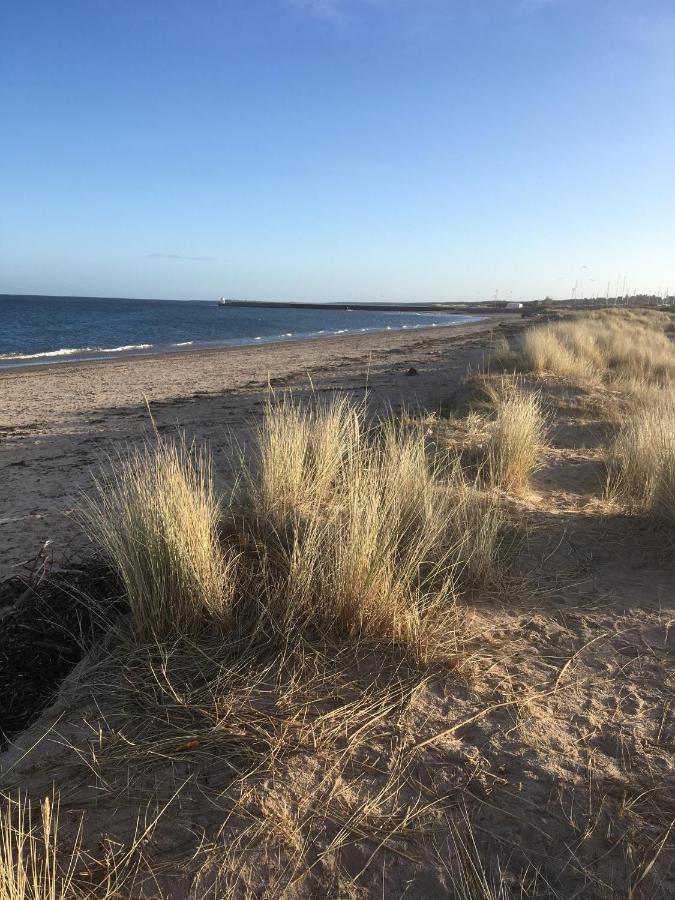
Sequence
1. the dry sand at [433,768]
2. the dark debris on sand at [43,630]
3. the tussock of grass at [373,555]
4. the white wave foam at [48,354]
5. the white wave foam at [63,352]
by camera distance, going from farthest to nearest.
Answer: the white wave foam at [48,354]
the white wave foam at [63,352]
the tussock of grass at [373,555]
the dark debris on sand at [43,630]
the dry sand at [433,768]

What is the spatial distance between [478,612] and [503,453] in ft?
7.83

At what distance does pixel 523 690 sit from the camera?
2361 mm

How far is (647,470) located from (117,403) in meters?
8.89

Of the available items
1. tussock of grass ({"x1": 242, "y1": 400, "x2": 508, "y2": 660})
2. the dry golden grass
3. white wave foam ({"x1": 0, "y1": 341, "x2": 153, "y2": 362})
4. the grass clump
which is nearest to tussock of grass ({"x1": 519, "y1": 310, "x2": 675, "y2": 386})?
tussock of grass ({"x1": 242, "y1": 400, "x2": 508, "y2": 660})

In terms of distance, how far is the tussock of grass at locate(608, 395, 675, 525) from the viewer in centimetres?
398

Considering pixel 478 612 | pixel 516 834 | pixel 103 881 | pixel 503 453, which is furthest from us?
pixel 503 453

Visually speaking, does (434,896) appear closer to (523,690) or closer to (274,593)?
(523,690)

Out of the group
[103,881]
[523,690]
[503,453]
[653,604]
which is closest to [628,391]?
[503,453]

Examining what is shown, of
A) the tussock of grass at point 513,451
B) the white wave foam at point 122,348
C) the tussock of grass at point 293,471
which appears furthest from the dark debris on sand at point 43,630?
the white wave foam at point 122,348

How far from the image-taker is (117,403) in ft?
34.9

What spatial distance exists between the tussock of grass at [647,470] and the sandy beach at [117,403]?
283cm

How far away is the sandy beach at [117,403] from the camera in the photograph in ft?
15.5

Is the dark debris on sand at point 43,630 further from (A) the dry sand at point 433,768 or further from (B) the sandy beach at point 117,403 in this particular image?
(B) the sandy beach at point 117,403

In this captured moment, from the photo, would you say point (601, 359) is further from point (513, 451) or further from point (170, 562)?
point (170, 562)
